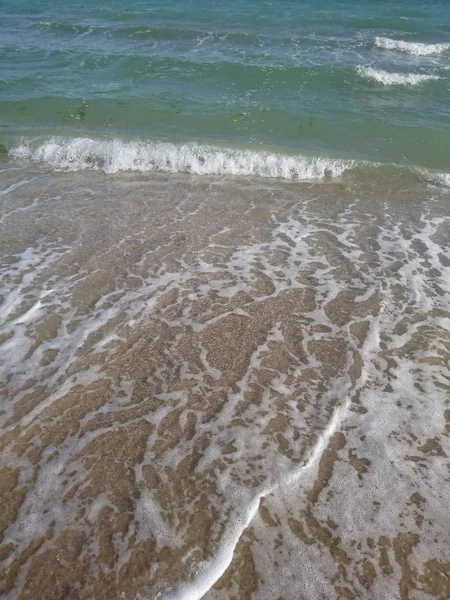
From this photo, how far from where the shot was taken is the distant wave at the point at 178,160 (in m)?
10.4

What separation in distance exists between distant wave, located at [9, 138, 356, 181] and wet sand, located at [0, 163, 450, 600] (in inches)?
107

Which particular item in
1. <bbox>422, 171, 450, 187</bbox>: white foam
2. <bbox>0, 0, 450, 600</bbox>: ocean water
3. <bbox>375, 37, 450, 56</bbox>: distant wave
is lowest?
<bbox>422, 171, 450, 187</bbox>: white foam

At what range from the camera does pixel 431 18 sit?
21562 mm

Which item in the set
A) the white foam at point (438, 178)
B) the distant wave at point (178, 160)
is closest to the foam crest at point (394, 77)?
the white foam at point (438, 178)

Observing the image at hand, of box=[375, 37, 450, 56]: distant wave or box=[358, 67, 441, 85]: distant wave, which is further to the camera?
box=[375, 37, 450, 56]: distant wave

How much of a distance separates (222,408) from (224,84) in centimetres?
1301

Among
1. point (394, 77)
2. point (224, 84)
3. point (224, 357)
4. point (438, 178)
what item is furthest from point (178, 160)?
point (394, 77)

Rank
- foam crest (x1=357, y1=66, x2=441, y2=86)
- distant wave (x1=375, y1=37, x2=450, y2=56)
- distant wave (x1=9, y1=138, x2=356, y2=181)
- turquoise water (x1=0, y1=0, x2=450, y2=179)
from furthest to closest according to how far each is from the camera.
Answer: distant wave (x1=375, y1=37, x2=450, y2=56)
foam crest (x1=357, y1=66, x2=441, y2=86)
turquoise water (x1=0, y1=0, x2=450, y2=179)
distant wave (x1=9, y1=138, x2=356, y2=181)

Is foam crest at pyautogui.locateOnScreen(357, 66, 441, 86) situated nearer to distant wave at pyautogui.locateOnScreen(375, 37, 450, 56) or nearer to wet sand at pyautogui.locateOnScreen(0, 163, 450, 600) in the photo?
distant wave at pyautogui.locateOnScreen(375, 37, 450, 56)

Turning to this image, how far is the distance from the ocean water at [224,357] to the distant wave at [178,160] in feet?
0.19

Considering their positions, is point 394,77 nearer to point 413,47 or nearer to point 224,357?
point 413,47

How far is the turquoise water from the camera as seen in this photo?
11359 millimetres

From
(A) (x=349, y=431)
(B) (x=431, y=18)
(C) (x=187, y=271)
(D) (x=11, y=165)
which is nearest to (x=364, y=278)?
(C) (x=187, y=271)

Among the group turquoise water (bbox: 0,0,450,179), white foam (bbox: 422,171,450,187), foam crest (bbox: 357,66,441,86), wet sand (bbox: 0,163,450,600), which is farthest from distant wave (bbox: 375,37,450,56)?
wet sand (bbox: 0,163,450,600)
